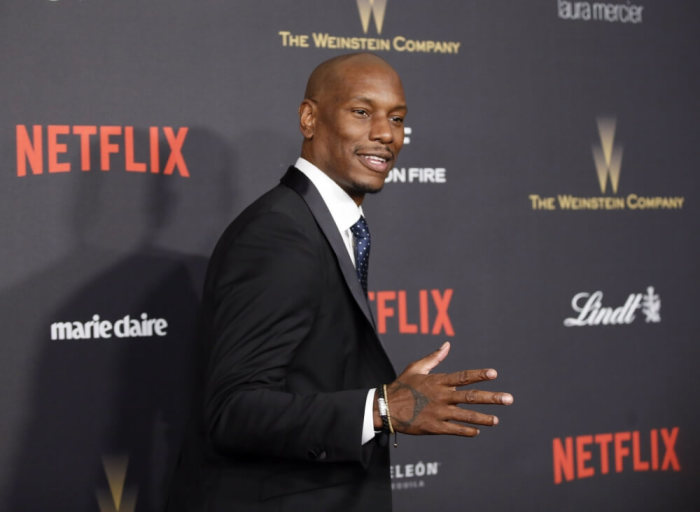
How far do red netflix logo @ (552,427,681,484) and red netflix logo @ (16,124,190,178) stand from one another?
1.78 metres

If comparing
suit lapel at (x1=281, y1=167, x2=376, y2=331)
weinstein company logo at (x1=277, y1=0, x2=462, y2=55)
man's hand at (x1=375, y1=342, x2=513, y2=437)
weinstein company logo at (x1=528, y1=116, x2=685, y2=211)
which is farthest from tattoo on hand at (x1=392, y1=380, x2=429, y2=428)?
weinstein company logo at (x1=528, y1=116, x2=685, y2=211)

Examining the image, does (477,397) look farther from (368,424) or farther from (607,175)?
(607,175)

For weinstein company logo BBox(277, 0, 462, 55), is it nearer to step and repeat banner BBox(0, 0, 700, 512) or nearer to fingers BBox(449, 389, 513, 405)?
step and repeat banner BBox(0, 0, 700, 512)

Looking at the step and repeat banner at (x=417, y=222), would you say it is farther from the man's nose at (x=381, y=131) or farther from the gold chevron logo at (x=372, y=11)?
the man's nose at (x=381, y=131)

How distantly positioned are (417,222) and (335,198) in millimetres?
1335

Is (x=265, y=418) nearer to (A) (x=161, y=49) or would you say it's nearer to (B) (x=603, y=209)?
(A) (x=161, y=49)

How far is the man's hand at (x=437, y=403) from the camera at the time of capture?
1.28 m

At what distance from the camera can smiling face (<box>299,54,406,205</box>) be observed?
5.42 feet

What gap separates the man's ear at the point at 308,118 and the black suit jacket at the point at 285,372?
0.47ft

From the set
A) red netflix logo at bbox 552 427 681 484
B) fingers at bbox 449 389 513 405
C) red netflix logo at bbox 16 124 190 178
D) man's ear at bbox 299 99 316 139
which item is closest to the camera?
fingers at bbox 449 389 513 405

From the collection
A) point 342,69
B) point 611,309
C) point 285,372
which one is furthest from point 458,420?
point 611,309

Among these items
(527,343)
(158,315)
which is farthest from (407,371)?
(527,343)

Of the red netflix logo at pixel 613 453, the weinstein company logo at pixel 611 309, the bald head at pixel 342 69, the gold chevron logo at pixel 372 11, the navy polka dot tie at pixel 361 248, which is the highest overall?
the gold chevron logo at pixel 372 11

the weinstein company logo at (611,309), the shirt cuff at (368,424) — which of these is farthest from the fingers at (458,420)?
the weinstein company logo at (611,309)
